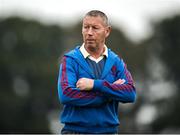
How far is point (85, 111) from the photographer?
11031mm

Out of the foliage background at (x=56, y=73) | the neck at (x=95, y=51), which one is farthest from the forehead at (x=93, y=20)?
the foliage background at (x=56, y=73)

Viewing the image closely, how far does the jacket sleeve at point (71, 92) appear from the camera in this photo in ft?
36.0

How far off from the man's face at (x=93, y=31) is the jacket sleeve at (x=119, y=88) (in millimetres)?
432

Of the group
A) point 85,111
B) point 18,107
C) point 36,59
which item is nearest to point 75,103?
point 85,111

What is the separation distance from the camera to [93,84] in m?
11.0

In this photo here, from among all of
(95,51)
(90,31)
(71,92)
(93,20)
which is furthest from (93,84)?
(93,20)

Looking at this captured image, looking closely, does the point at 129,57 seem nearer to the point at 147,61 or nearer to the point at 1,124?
the point at 147,61

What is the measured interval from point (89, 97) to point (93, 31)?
2.66 ft

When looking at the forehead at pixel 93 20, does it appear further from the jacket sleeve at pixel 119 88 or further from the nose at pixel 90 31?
the jacket sleeve at pixel 119 88

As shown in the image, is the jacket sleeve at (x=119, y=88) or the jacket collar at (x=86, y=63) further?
the jacket collar at (x=86, y=63)

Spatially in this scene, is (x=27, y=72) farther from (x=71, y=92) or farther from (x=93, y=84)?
(x=93, y=84)

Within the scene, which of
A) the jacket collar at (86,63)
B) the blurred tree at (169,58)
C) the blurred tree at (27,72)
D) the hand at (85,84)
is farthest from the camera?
the blurred tree at (169,58)

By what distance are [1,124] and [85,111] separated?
5111 centimetres

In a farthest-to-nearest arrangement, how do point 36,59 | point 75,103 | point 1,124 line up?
point 36,59 → point 1,124 → point 75,103
